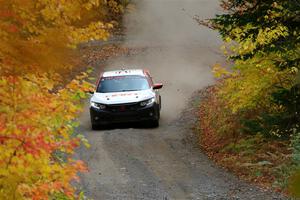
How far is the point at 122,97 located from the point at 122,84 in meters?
1.00

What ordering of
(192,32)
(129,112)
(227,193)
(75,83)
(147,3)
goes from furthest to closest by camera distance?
(147,3) < (192,32) < (129,112) < (227,193) < (75,83)

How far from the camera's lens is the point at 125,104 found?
1811cm

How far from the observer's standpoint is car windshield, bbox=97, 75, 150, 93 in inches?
749

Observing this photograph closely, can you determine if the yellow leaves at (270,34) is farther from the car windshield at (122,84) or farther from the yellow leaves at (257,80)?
the car windshield at (122,84)

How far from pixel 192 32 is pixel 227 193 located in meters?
33.4

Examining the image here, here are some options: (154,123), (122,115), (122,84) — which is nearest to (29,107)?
(122,115)

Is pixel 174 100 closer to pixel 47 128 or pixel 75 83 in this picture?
pixel 75 83

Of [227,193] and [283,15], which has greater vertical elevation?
[283,15]

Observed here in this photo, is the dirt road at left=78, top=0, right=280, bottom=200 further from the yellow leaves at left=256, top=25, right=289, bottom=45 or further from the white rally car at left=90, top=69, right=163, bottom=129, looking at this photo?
the yellow leaves at left=256, top=25, right=289, bottom=45

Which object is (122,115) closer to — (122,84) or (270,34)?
(122,84)

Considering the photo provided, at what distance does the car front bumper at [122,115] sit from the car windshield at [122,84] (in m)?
0.99

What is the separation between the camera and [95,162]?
14961mm

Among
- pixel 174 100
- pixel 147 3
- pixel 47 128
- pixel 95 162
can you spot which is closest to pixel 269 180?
pixel 95 162

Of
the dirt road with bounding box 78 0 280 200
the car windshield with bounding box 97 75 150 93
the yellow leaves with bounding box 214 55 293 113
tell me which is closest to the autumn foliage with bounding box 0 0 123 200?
the dirt road with bounding box 78 0 280 200
